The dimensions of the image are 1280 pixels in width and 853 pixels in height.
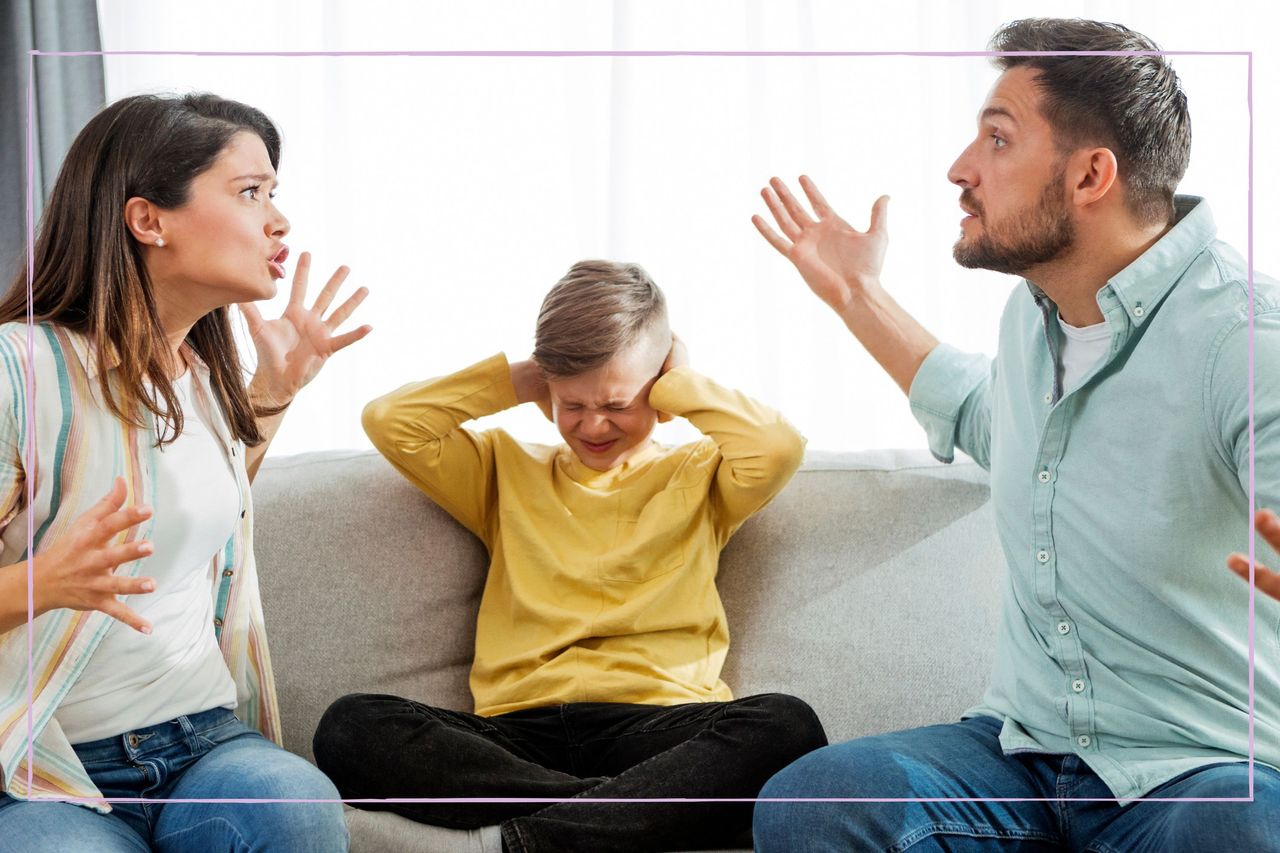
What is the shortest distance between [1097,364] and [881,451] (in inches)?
13.0

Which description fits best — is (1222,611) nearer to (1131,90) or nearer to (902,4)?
(1131,90)

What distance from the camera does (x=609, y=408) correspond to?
1348 mm

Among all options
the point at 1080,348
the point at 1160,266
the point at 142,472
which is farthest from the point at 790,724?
the point at 142,472

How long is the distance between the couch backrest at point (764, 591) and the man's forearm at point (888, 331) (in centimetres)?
13

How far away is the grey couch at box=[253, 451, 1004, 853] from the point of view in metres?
1.39

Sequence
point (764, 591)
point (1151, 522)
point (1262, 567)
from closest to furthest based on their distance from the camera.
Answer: point (1262, 567), point (1151, 522), point (764, 591)

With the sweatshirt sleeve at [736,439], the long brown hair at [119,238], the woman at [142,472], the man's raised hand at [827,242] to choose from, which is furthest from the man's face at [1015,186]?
the long brown hair at [119,238]

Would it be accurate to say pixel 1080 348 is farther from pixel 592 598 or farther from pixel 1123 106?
pixel 592 598

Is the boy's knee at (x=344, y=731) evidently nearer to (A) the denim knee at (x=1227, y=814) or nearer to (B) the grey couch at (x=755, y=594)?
(B) the grey couch at (x=755, y=594)

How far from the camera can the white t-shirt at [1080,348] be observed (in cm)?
133

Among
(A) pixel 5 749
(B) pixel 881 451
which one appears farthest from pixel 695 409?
(A) pixel 5 749

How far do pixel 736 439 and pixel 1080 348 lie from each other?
0.40m

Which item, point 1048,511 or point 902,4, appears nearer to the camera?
point 1048,511

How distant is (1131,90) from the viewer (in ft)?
4.21
